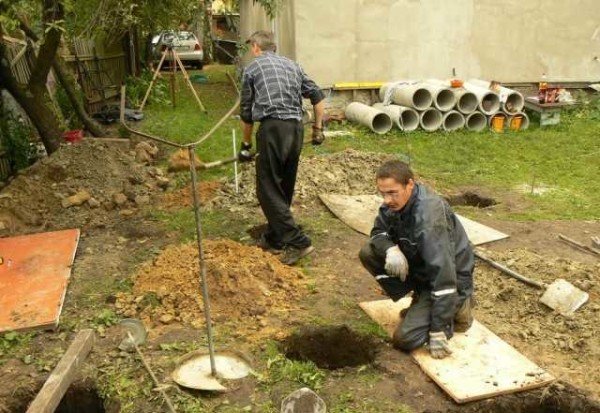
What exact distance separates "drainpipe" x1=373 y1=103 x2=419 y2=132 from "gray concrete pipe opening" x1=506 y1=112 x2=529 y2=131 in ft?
6.30

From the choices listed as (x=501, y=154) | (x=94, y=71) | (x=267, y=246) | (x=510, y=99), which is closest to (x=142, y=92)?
(x=94, y=71)

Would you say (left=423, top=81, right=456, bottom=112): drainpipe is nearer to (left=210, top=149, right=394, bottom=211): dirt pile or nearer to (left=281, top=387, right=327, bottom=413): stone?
(left=210, top=149, right=394, bottom=211): dirt pile

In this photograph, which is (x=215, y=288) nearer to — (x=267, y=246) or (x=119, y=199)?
(x=267, y=246)

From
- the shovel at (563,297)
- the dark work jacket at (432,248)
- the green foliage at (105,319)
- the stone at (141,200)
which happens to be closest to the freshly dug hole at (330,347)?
the dark work jacket at (432,248)

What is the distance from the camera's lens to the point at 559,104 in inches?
421

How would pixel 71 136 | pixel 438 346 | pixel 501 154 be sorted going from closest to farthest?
pixel 438 346
pixel 71 136
pixel 501 154

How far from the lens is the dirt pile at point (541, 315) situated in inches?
146

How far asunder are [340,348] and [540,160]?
636 centimetres

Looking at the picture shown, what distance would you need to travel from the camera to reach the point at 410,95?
396 inches

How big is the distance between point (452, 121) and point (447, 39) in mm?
1739

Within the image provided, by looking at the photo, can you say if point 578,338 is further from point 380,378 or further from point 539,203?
point 539,203

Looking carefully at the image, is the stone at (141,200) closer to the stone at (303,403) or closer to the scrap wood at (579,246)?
the stone at (303,403)

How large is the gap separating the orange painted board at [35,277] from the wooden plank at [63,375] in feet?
1.51

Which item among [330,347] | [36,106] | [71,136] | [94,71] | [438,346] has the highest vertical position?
[94,71]
